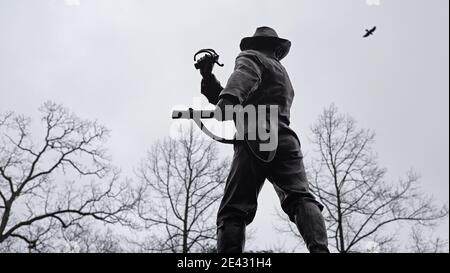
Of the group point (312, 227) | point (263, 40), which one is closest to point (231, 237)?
point (312, 227)

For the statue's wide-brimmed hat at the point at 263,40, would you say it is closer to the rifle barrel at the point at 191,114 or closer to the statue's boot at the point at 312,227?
the rifle barrel at the point at 191,114

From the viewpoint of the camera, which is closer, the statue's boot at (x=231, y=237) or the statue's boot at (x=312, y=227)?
the statue's boot at (x=312, y=227)

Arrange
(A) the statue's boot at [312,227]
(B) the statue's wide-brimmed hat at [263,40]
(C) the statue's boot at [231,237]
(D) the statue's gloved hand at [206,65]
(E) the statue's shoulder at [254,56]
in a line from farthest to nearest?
(B) the statue's wide-brimmed hat at [263,40], (E) the statue's shoulder at [254,56], (D) the statue's gloved hand at [206,65], (C) the statue's boot at [231,237], (A) the statue's boot at [312,227]

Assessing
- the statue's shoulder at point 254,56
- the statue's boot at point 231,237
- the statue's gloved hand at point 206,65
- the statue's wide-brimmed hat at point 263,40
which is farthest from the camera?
the statue's wide-brimmed hat at point 263,40

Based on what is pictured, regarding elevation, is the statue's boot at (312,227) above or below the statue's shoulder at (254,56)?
below

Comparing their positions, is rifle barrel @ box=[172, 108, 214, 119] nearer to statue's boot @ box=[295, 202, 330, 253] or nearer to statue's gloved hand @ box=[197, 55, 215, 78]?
statue's gloved hand @ box=[197, 55, 215, 78]

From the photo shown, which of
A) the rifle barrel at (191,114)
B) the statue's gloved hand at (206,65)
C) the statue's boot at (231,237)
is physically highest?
the statue's gloved hand at (206,65)

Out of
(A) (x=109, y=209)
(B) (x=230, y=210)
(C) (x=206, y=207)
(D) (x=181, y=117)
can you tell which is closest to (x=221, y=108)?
(D) (x=181, y=117)

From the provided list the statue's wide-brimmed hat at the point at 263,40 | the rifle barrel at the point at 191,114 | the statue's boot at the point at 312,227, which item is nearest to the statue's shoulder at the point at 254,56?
the statue's wide-brimmed hat at the point at 263,40

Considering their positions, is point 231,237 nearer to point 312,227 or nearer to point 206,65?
point 312,227

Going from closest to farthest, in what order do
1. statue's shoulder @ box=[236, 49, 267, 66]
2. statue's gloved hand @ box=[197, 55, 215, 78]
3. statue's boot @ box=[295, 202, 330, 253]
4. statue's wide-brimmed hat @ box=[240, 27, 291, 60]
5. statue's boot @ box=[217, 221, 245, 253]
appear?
statue's boot @ box=[295, 202, 330, 253]
statue's boot @ box=[217, 221, 245, 253]
statue's gloved hand @ box=[197, 55, 215, 78]
statue's shoulder @ box=[236, 49, 267, 66]
statue's wide-brimmed hat @ box=[240, 27, 291, 60]

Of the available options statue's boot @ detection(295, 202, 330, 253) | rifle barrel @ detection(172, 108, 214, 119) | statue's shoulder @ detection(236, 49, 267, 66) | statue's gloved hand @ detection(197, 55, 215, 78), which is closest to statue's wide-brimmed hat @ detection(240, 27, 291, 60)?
statue's shoulder @ detection(236, 49, 267, 66)
